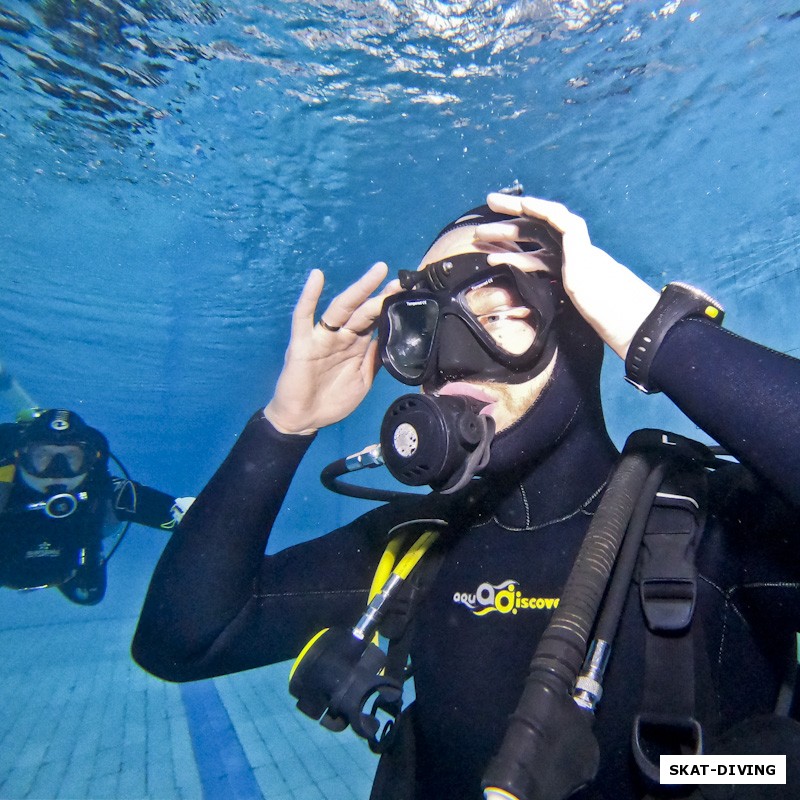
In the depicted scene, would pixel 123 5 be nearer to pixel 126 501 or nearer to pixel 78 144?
pixel 78 144

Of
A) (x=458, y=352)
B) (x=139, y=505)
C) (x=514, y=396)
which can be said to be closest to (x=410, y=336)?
(x=458, y=352)

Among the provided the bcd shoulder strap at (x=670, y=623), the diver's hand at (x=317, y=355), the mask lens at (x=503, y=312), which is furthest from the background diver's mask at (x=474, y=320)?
the bcd shoulder strap at (x=670, y=623)

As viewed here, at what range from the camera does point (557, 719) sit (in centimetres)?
154

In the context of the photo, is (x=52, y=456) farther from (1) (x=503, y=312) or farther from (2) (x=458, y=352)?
(1) (x=503, y=312)

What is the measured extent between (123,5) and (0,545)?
7928mm

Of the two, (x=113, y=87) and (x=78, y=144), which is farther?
(x=78, y=144)

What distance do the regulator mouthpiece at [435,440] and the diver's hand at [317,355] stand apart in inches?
38.7

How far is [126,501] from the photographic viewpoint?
924 centimetres

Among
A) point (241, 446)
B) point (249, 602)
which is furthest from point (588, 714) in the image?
point (241, 446)

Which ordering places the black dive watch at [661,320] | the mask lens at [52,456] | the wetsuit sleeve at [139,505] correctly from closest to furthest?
1. the black dive watch at [661,320]
2. the mask lens at [52,456]
3. the wetsuit sleeve at [139,505]

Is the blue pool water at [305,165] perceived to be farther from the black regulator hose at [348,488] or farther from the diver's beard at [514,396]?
the diver's beard at [514,396]

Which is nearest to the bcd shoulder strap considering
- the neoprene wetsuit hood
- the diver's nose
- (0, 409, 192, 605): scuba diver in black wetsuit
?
the neoprene wetsuit hood

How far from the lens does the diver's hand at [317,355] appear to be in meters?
3.02

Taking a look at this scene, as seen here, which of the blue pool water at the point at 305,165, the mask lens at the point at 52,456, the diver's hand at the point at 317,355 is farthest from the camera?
the mask lens at the point at 52,456
